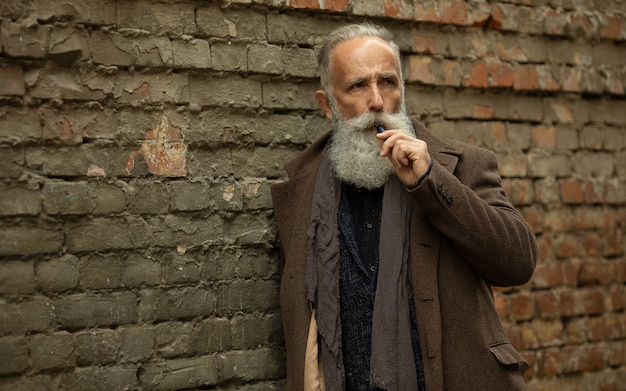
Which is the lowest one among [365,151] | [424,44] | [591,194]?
[591,194]

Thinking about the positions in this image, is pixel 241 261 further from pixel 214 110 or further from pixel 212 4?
pixel 212 4

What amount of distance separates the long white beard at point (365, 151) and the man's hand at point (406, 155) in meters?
0.26

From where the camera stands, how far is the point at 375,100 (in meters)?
3.15

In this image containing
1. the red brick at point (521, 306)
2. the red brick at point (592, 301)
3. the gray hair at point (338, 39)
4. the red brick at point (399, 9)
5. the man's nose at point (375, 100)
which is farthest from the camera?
the red brick at point (592, 301)

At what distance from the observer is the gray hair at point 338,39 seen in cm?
331

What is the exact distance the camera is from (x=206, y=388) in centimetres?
333

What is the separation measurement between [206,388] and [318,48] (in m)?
1.51

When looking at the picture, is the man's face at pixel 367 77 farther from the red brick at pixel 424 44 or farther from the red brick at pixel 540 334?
the red brick at pixel 540 334

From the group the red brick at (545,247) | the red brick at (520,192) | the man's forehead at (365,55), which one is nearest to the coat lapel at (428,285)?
the man's forehead at (365,55)

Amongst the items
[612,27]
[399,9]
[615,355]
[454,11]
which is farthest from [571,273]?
[399,9]

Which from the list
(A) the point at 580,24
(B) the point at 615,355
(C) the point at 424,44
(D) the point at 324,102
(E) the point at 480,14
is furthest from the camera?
(B) the point at 615,355

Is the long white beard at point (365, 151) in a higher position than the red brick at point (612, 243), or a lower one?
higher

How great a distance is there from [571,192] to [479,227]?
1719 millimetres

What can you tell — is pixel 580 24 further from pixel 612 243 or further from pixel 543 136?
pixel 612 243
